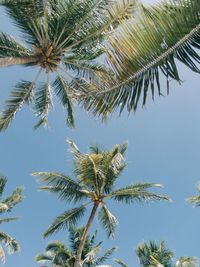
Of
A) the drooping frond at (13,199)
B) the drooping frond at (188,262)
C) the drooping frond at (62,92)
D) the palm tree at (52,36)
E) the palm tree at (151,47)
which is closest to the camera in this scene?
the palm tree at (151,47)

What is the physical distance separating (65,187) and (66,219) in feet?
4.84

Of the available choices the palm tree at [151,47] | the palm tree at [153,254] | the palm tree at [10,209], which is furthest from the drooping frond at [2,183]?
the palm tree at [151,47]

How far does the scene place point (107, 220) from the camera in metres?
22.0

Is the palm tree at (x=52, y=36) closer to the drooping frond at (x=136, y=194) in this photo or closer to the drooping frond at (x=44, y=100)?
the drooping frond at (x=44, y=100)

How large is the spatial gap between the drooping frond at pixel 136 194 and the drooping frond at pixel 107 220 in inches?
33.5

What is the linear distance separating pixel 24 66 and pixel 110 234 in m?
9.68

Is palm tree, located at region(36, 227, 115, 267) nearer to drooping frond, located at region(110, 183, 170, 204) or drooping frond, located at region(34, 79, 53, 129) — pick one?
drooping frond, located at region(110, 183, 170, 204)

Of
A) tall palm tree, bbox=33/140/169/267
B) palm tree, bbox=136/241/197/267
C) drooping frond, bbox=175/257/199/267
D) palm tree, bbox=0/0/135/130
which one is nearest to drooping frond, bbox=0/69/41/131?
palm tree, bbox=0/0/135/130

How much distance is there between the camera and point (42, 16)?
13.8 meters

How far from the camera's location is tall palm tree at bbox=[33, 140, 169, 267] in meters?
21.6

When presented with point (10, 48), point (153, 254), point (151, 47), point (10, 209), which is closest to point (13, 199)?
point (10, 209)

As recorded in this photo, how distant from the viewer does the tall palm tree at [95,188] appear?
21609 millimetres

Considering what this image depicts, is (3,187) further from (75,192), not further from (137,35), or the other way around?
(137,35)

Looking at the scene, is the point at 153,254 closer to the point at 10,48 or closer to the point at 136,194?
the point at 136,194
